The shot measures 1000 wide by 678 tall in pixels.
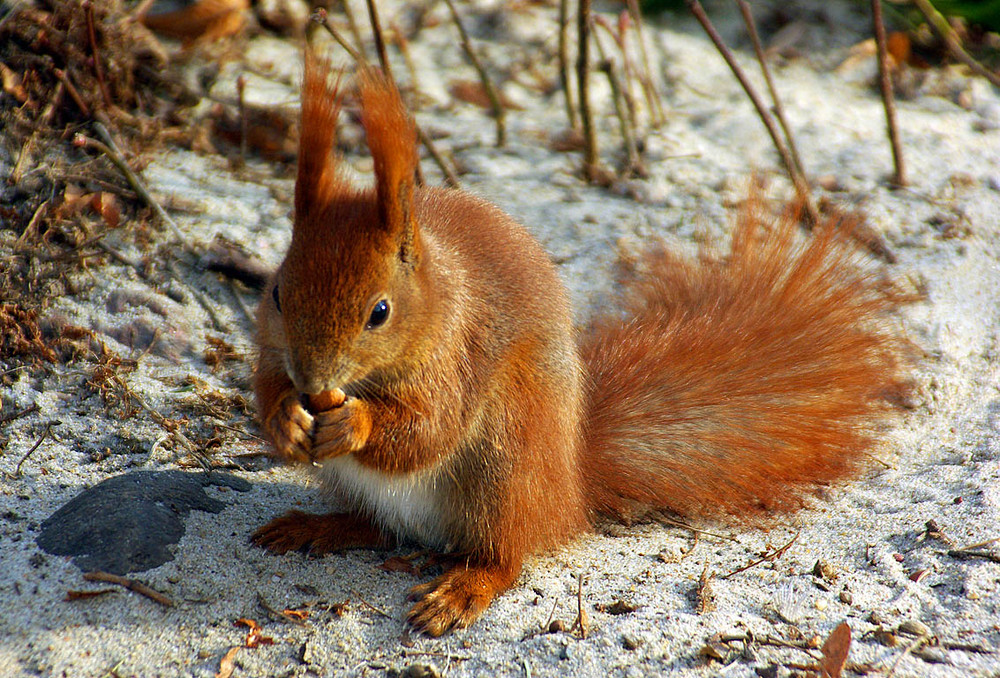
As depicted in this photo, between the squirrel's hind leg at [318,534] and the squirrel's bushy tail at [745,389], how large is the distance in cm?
53

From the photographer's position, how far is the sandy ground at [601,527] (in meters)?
1.74

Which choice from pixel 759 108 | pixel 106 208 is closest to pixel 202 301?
pixel 106 208

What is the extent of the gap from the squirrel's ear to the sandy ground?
792mm

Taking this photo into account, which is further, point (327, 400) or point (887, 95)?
point (887, 95)

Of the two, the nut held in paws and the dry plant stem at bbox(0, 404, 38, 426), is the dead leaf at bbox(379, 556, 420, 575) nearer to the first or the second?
the nut held in paws

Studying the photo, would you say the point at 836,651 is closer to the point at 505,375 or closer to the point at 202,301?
the point at 505,375

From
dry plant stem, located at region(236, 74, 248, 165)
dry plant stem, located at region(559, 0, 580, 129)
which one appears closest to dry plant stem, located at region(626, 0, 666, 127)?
dry plant stem, located at region(559, 0, 580, 129)

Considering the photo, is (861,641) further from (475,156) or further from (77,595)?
(475,156)

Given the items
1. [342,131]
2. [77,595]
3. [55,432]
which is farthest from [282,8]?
[77,595]

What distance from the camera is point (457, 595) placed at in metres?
1.91

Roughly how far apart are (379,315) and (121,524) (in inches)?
28.6

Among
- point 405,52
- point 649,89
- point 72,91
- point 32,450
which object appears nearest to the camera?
point 32,450

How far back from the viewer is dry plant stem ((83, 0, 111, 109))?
285cm

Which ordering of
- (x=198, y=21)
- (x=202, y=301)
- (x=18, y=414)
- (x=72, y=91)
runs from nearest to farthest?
1. (x=18, y=414)
2. (x=202, y=301)
3. (x=72, y=91)
4. (x=198, y=21)
